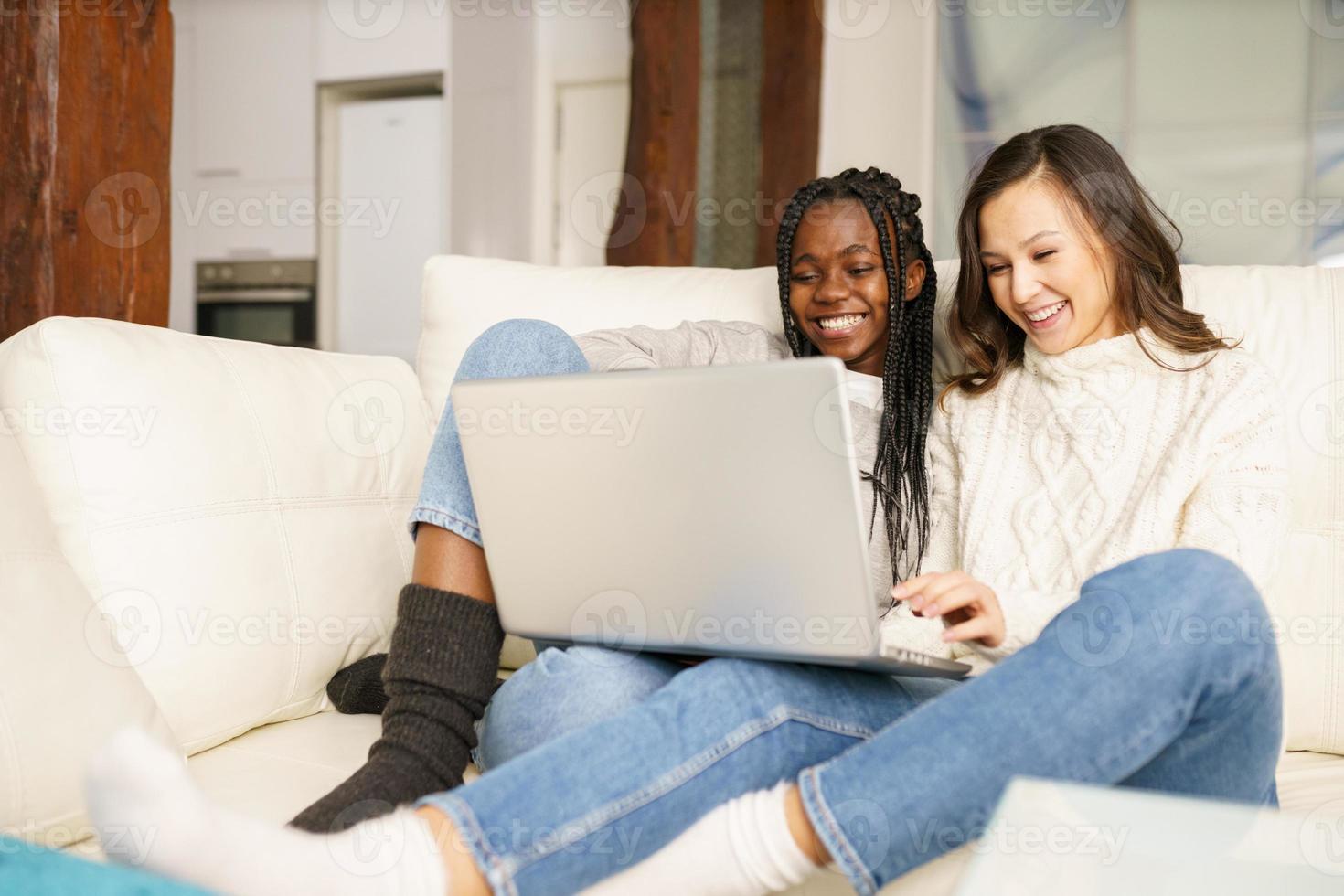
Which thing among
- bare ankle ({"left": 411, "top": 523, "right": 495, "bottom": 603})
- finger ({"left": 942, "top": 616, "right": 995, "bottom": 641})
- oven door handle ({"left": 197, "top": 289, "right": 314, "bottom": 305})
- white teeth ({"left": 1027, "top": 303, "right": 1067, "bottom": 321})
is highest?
oven door handle ({"left": 197, "top": 289, "right": 314, "bottom": 305})

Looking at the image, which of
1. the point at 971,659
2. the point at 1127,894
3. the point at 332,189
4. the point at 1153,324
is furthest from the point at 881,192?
the point at 332,189

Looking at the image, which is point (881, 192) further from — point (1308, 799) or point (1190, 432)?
point (1308, 799)

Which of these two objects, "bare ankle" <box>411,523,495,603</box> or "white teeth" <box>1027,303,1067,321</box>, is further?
"white teeth" <box>1027,303,1067,321</box>

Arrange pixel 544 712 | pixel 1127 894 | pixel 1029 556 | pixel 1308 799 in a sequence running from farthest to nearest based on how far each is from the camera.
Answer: pixel 1029 556 → pixel 1308 799 → pixel 544 712 → pixel 1127 894

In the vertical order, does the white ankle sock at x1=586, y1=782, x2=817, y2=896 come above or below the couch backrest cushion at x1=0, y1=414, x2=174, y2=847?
below

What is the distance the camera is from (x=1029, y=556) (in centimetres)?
122

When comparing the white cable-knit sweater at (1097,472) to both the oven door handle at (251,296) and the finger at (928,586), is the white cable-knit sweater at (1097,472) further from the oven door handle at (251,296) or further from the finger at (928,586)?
the oven door handle at (251,296)

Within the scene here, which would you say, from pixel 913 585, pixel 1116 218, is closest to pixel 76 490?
pixel 913 585

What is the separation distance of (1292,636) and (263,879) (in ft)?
3.55

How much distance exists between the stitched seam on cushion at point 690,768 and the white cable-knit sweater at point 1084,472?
18 cm

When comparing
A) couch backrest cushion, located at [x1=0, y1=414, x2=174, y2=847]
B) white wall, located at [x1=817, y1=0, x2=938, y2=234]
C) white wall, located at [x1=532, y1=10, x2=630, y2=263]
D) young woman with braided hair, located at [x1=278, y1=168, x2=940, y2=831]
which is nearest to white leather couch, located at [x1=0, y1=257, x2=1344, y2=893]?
couch backrest cushion, located at [x1=0, y1=414, x2=174, y2=847]

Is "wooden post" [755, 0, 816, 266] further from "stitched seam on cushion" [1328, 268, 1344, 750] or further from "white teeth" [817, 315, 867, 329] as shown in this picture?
"stitched seam on cushion" [1328, 268, 1344, 750]

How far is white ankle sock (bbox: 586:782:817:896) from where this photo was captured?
84 cm

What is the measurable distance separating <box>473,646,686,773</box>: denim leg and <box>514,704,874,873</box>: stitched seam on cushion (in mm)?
103
